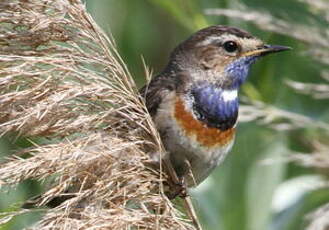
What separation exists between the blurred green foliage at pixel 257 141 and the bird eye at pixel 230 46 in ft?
1.79

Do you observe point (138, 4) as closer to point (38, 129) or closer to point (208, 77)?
point (208, 77)

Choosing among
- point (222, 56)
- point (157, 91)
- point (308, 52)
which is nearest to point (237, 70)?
point (222, 56)

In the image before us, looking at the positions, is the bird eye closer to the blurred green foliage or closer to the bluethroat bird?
the bluethroat bird

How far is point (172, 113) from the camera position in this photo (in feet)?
11.8

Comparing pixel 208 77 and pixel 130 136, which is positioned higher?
A: pixel 130 136

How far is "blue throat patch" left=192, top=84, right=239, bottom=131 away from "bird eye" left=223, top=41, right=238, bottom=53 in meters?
0.17

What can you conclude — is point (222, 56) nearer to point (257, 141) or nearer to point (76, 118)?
point (257, 141)

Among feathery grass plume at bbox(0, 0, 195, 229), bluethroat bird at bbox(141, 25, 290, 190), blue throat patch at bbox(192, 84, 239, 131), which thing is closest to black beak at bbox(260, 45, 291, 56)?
bluethroat bird at bbox(141, 25, 290, 190)

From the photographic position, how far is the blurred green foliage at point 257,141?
4.47m

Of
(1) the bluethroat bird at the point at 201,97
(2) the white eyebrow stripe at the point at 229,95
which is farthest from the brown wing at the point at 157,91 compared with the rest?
(2) the white eyebrow stripe at the point at 229,95

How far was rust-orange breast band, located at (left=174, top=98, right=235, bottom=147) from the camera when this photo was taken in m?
3.60

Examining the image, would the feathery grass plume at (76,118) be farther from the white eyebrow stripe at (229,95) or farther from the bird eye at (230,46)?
the bird eye at (230,46)

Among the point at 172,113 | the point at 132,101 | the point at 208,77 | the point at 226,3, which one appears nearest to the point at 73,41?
the point at 132,101

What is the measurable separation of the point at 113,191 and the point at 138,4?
385 cm
